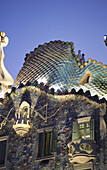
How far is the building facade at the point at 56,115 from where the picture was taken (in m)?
25.6

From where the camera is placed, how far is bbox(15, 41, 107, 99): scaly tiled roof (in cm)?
2819

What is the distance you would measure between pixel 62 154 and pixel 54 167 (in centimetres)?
72

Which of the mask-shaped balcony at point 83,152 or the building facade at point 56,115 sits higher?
the building facade at point 56,115

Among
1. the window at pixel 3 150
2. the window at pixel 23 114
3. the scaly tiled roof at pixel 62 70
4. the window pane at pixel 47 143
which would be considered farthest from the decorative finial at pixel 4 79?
the window pane at pixel 47 143

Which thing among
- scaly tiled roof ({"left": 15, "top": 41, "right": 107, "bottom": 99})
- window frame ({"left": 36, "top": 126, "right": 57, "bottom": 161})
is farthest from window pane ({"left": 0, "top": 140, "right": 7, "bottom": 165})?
scaly tiled roof ({"left": 15, "top": 41, "right": 107, "bottom": 99})

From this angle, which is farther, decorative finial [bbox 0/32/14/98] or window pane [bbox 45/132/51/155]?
decorative finial [bbox 0/32/14/98]

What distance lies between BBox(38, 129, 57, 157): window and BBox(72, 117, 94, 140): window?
3.89 ft

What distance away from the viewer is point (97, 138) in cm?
2553

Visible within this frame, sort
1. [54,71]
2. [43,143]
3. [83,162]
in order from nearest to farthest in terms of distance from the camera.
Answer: [83,162], [43,143], [54,71]

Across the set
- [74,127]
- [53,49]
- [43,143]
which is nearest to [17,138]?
[43,143]

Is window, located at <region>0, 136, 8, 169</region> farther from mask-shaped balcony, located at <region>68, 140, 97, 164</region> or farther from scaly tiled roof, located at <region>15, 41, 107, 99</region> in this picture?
mask-shaped balcony, located at <region>68, 140, 97, 164</region>

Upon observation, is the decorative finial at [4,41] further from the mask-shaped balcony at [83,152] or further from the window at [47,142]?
the mask-shaped balcony at [83,152]

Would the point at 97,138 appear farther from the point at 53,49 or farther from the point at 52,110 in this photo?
the point at 53,49

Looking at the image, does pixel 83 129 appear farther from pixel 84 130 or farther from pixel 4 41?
pixel 4 41
